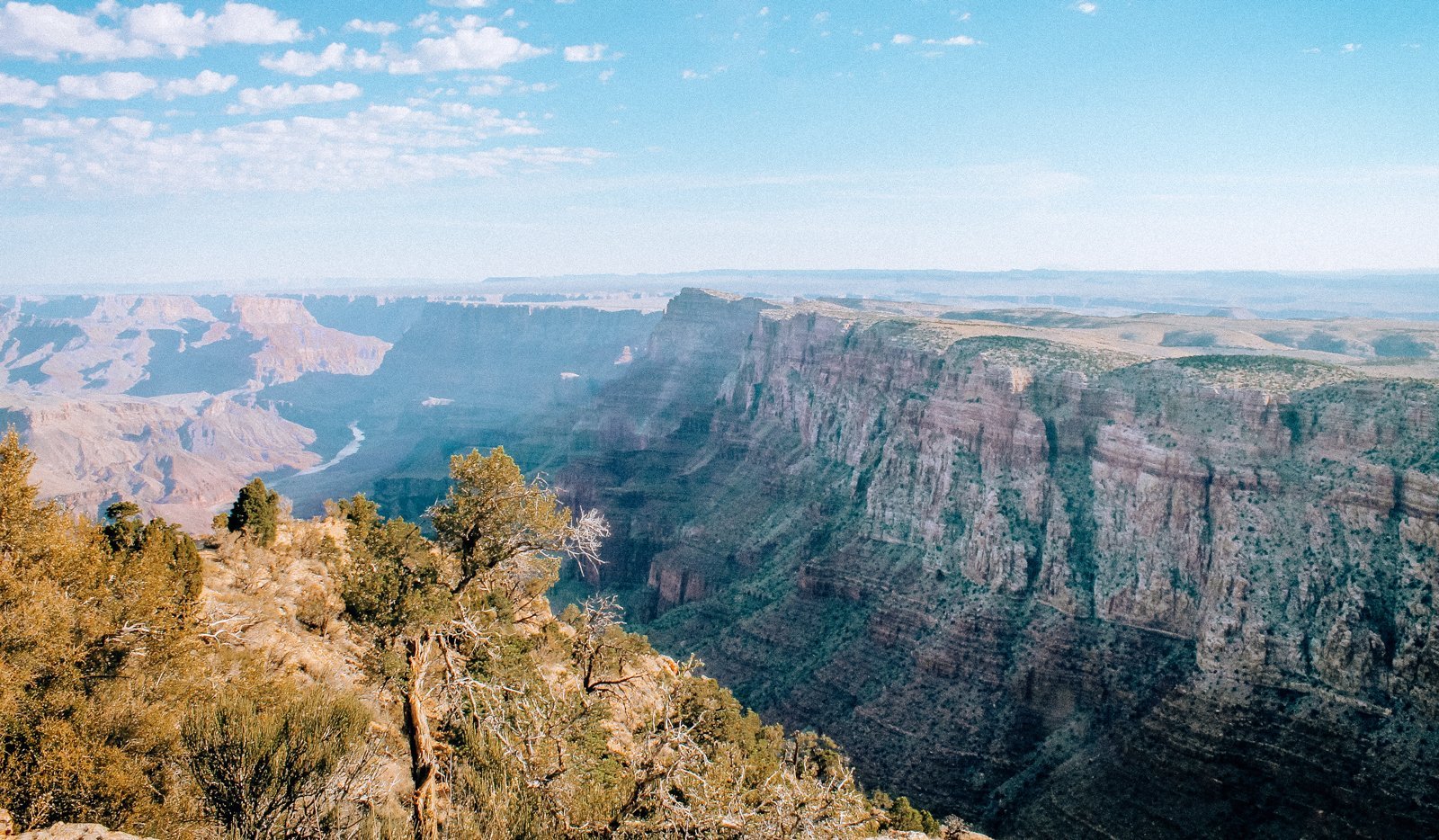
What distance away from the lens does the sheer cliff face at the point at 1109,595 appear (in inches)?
1421

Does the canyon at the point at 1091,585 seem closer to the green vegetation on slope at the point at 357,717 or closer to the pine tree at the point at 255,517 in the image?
the green vegetation on slope at the point at 357,717

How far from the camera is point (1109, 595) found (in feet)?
153

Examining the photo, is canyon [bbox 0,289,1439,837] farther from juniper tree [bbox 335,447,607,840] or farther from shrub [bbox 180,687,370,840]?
shrub [bbox 180,687,370,840]

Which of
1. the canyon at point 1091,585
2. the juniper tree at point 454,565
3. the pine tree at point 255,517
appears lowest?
the canyon at point 1091,585

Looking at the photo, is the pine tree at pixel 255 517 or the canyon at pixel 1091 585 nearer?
the pine tree at pixel 255 517

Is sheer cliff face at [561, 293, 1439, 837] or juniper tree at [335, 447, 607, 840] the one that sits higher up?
juniper tree at [335, 447, 607, 840]

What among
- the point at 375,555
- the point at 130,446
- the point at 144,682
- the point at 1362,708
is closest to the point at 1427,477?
the point at 1362,708

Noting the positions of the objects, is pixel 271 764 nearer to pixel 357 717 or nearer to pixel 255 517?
pixel 357 717

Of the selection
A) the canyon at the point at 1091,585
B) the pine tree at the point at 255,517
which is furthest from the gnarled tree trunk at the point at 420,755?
the canyon at the point at 1091,585

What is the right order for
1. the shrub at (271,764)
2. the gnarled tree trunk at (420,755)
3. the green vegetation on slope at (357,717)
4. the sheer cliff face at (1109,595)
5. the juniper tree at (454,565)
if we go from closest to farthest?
the green vegetation on slope at (357,717) → the gnarled tree trunk at (420,755) → the shrub at (271,764) → the juniper tree at (454,565) → the sheer cliff face at (1109,595)

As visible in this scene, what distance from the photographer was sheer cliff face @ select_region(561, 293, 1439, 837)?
3609 cm

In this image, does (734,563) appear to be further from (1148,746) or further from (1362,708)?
(1362,708)

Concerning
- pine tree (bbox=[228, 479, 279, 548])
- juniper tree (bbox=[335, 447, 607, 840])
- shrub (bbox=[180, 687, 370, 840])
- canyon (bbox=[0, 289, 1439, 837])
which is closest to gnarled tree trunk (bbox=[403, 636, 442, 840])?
juniper tree (bbox=[335, 447, 607, 840])

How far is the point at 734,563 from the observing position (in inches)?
2948
